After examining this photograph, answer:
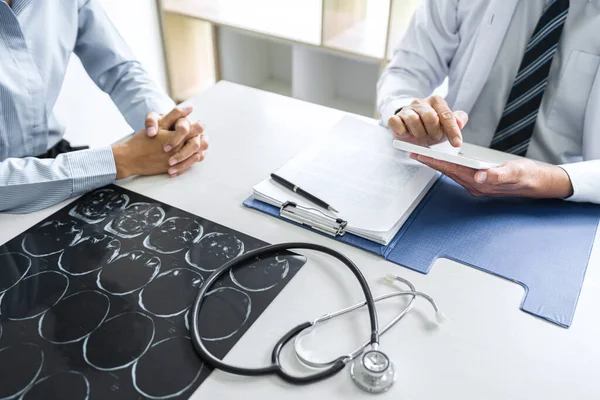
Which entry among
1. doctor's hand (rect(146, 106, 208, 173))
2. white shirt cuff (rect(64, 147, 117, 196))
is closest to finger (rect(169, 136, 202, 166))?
doctor's hand (rect(146, 106, 208, 173))

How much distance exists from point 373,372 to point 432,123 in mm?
547

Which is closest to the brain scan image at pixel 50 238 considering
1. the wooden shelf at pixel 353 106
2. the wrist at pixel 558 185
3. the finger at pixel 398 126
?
the finger at pixel 398 126

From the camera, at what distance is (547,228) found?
864 mm

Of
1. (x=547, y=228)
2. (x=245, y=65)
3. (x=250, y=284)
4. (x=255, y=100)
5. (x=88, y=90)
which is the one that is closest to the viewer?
(x=250, y=284)

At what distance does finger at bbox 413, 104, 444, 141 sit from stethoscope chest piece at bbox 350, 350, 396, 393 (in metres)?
0.51

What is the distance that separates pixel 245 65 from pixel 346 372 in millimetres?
2354

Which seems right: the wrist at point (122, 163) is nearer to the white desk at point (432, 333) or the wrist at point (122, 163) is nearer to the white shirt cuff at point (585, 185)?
the white desk at point (432, 333)

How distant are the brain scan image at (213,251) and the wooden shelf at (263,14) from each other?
1.60m

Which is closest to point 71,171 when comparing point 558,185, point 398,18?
point 558,185

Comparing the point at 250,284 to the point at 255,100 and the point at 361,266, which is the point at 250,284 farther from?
the point at 255,100

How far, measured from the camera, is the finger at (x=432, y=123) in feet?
3.19

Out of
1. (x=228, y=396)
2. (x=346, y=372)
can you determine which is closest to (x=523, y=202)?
(x=346, y=372)

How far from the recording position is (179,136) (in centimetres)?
100

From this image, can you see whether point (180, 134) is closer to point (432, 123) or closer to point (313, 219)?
point (313, 219)
